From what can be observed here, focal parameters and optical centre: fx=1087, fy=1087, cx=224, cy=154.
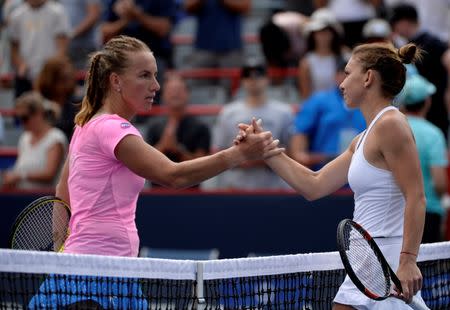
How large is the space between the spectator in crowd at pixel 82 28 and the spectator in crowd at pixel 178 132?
2.54 metres

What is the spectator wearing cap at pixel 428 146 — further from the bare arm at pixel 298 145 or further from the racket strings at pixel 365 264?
the racket strings at pixel 365 264

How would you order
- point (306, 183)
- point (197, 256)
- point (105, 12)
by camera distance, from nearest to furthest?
point (306, 183) < point (197, 256) < point (105, 12)

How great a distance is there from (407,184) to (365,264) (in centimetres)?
36

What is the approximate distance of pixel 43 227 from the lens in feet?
15.8

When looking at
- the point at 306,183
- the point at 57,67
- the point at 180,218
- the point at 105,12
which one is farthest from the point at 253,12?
the point at 306,183

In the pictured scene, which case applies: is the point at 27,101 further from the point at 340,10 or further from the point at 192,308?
the point at 192,308

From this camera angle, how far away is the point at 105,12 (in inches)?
451

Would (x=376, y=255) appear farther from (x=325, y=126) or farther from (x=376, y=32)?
(x=376, y=32)

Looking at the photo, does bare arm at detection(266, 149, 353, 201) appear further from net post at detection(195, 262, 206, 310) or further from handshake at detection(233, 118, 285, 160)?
net post at detection(195, 262, 206, 310)

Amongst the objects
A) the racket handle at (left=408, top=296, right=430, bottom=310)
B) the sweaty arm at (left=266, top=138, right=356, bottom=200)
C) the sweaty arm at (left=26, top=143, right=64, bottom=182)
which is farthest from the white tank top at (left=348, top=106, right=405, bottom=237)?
the sweaty arm at (left=26, top=143, right=64, bottom=182)

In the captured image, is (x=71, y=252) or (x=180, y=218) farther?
(x=180, y=218)

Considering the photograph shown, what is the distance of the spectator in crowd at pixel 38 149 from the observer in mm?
9305

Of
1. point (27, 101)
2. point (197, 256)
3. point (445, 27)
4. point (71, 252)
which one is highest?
point (445, 27)

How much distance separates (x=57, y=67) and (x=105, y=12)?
1.74 meters
